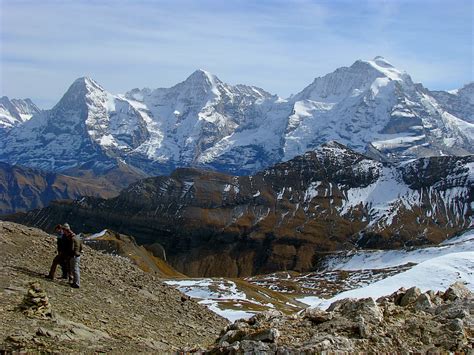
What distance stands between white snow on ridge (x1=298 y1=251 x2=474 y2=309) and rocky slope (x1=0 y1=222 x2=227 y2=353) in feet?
252

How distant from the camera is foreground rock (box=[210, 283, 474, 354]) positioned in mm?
16469

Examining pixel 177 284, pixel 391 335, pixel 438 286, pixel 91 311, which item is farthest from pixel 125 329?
pixel 177 284

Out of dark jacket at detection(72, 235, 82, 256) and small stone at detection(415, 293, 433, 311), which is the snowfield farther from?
small stone at detection(415, 293, 433, 311)

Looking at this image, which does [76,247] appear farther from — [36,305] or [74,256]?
[36,305]

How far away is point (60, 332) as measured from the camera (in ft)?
72.1

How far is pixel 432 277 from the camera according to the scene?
121938 millimetres

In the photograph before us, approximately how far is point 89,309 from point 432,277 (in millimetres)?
105078

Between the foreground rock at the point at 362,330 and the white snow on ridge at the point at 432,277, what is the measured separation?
89.2m

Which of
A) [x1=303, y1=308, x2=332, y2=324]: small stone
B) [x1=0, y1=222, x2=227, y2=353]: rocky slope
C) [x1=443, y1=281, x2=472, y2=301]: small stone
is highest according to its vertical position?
[x1=443, y1=281, x2=472, y2=301]: small stone

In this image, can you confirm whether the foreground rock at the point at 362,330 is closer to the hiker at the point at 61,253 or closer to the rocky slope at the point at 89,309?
the rocky slope at the point at 89,309

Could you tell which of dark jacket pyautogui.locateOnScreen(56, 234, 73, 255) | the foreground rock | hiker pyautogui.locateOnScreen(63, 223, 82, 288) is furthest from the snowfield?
the foreground rock

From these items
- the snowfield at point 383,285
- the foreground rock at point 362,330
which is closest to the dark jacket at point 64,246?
the foreground rock at point 362,330

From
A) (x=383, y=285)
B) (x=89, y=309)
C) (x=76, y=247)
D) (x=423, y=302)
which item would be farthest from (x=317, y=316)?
(x=383, y=285)

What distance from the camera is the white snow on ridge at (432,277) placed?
11169 cm
